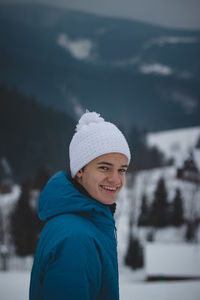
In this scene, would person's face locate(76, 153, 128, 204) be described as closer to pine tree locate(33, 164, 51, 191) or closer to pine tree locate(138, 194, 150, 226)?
pine tree locate(138, 194, 150, 226)

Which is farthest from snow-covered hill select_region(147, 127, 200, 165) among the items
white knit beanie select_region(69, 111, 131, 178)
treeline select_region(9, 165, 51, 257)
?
white knit beanie select_region(69, 111, 131, 178)

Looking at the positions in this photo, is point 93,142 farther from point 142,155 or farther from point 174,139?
point 174,139

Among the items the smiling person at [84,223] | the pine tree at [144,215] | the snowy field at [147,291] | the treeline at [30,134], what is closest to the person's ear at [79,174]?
the smiling person at [84,223]

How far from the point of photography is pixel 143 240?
1683cm

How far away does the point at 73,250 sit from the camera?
1.03 m

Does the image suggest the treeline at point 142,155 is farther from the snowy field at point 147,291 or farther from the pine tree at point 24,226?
the snowy field at point 147,291

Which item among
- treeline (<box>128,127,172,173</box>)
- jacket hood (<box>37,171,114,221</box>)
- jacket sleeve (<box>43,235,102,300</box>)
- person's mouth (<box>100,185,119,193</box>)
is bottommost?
jacket sleeve (<box>43,235,102,300</box>)

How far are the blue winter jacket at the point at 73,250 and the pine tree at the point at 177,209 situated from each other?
1651 cm

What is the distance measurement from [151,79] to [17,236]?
5635cm

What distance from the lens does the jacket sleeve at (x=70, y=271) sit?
1006mm

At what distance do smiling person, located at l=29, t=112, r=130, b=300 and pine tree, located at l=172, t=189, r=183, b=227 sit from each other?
1624 centimetres

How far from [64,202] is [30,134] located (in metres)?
35.5

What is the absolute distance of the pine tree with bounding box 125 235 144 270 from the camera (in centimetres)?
1445

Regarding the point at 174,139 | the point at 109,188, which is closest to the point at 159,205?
the point at 109,188
